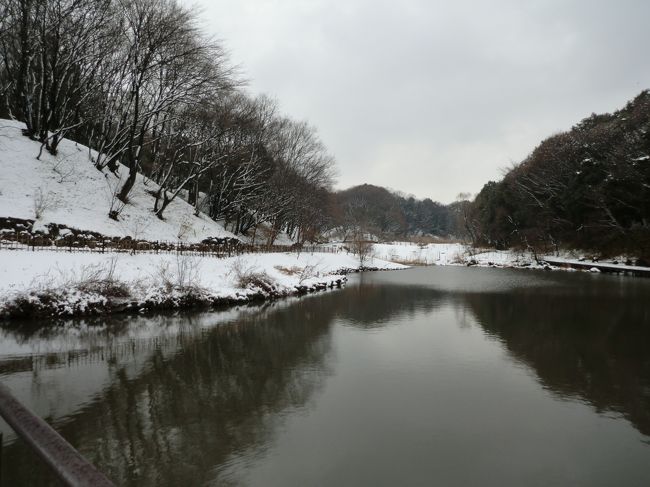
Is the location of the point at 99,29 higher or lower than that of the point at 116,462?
higher

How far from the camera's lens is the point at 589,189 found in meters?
41.8

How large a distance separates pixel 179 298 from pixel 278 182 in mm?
24854

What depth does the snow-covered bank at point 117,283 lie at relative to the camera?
1416cm

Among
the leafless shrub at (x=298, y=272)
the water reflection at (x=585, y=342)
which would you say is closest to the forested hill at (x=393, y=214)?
the leafless shrub at (x=298, y=272)

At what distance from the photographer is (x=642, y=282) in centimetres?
2927

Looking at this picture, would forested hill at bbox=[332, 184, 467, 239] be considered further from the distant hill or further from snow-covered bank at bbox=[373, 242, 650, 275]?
snow-covered bank at bbox=[373, 242, 650, 275]

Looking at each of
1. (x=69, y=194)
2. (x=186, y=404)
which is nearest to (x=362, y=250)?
(x=69, y=194)

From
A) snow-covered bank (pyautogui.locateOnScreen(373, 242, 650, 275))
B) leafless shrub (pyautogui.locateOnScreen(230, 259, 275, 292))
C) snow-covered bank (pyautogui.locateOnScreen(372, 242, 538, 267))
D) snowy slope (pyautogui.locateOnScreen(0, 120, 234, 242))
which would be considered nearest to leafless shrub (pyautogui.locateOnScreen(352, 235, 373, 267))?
snow-covered bank (pyautogui.locateOnScreen(372, 242, 538, 267))

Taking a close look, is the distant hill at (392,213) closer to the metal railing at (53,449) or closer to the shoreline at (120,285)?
the shoreline at (120,285)

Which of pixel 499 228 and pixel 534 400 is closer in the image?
pixel 534 400

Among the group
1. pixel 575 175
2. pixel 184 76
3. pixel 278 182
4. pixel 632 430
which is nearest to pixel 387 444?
pixel 632 430

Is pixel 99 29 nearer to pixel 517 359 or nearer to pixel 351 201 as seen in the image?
pixel 517 359

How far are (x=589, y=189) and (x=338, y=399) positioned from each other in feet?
145

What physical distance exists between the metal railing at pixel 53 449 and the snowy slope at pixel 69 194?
72.1ft
